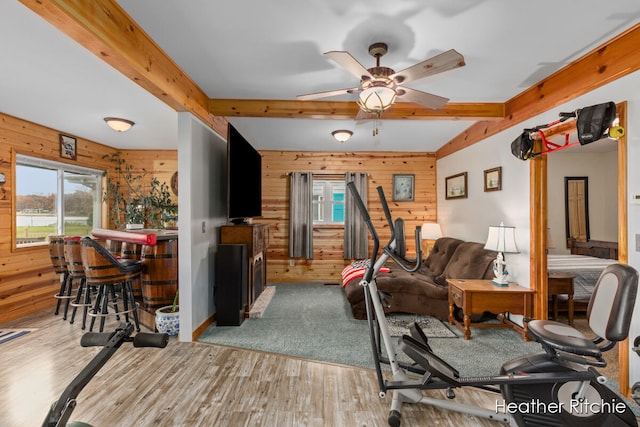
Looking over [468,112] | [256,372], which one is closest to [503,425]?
[256,372]

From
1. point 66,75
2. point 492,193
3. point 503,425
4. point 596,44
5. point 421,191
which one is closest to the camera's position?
point 503,425

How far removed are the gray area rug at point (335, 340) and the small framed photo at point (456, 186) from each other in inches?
81.0

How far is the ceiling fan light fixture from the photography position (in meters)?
2.29

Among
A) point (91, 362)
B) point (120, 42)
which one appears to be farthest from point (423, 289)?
point (120, 42)

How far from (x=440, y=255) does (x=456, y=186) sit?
1.13 m

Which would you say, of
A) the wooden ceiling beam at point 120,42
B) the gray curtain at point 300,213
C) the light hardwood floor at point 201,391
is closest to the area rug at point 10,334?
the light hardwood floor at point 201,391

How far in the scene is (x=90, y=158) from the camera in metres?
5.12

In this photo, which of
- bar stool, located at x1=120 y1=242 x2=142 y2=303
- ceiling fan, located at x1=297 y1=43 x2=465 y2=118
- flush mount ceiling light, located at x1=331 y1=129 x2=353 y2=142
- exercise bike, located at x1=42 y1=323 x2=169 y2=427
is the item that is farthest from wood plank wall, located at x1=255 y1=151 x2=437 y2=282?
exercise bike, located at x1=42 y1=323 x2=169 y2=427

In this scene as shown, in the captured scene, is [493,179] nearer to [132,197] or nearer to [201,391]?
[201,391]

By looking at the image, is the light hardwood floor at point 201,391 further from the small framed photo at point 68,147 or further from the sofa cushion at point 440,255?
the small framed photo at point 68,147

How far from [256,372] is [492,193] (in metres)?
3.30

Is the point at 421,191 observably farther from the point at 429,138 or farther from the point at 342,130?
the point at 342,130

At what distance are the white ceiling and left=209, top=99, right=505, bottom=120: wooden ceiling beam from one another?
12cm

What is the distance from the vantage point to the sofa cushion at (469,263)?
11.7 ft
